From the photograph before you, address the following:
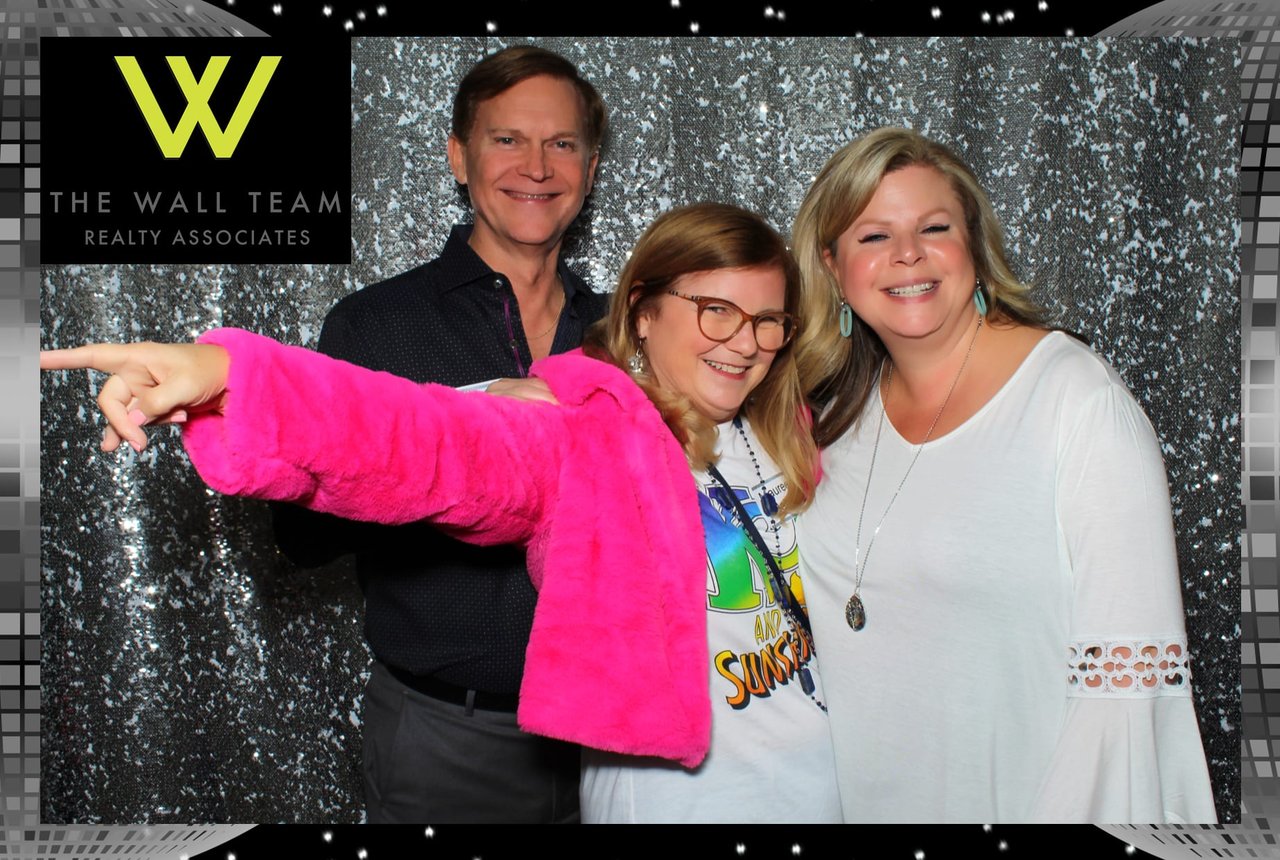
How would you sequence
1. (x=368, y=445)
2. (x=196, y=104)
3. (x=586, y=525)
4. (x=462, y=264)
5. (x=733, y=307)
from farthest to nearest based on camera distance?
(x=196, y=104), (x=462, y=264), (x=733, y=307), (x=586, y=525), (x=368, y=445)

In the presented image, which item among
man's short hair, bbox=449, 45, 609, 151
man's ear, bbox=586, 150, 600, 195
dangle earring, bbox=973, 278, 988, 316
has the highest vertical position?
man's short hair, bbox=449, 45, 609, 151

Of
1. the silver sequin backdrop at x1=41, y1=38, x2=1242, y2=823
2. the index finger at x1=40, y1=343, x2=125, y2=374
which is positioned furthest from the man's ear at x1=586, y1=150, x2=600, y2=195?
the index finger at x1=40, y1=343, x2=125, y2=374

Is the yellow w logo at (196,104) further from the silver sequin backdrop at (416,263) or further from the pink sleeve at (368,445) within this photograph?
the pink sleeve at (368,445)

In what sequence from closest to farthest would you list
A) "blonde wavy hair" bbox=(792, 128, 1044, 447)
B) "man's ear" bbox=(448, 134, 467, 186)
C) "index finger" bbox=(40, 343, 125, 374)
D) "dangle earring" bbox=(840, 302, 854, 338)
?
"index finger" bbox=(40, 343, 125, 374), "blonde wavy hair" bbox=(792, 128, 1044, 447), "dangle earring" bbox=(840, 302, 854, 338), "man's ear" bbox=(448, 134, 467, 186)

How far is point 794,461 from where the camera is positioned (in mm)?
1396

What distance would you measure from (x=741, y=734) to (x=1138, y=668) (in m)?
0.47

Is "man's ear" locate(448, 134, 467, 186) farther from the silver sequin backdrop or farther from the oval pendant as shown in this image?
the oval pendant

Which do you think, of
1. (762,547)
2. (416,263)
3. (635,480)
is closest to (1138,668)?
(762,547)

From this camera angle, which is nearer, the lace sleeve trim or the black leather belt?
the lace sleeve trim

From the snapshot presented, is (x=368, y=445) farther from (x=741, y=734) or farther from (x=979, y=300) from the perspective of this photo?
(x=979, y=300)

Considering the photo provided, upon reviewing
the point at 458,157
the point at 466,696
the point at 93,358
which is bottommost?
the point at 466,696

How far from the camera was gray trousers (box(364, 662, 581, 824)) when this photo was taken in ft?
5.16

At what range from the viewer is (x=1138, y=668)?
117 cm

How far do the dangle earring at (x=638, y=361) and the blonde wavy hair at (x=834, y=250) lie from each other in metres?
0.28
